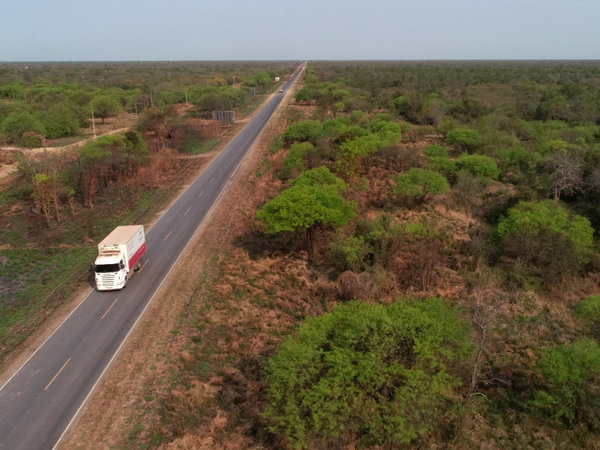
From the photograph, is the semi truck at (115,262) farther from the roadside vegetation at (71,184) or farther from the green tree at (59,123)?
the green tree at (59,123)

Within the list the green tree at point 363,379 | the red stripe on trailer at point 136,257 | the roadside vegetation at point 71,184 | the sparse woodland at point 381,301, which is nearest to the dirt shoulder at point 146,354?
the sparse woodland at point 381,301

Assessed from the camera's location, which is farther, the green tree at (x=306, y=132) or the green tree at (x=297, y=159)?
the green tree at (x=306, y=132)

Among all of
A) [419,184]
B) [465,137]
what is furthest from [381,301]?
[465,137]

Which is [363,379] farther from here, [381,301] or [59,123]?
[59,123]

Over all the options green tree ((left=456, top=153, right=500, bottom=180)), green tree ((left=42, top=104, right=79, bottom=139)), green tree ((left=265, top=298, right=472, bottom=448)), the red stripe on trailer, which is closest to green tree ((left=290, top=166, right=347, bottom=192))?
the red stripe on trailer

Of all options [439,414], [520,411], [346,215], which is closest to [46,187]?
[346,215]

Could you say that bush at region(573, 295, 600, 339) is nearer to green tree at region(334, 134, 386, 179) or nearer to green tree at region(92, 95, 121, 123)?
green tree at region(334, 134, 386, 179)
